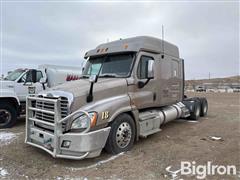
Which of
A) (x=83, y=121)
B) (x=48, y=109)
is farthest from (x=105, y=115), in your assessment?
(x=48, y=109)

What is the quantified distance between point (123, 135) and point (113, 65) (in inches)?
75.8

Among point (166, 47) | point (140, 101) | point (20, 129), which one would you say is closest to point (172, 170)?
point (140, 101)

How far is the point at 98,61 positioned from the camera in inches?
250

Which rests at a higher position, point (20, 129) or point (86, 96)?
point (86, 96)

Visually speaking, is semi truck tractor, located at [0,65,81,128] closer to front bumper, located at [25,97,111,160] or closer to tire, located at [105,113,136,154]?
front bumper, located at [25,97,111,160]

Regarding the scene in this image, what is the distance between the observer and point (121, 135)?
5.06 m

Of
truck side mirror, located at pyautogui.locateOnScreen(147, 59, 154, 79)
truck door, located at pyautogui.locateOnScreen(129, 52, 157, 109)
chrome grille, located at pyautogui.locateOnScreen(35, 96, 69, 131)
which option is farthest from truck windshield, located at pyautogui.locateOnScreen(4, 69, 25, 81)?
truck side mirror, located at pyautogui.locateOnScreen(147, 59, 154, 79)

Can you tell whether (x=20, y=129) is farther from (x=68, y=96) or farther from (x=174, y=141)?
(x=174, y=141)

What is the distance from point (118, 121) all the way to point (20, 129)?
15.3 ft

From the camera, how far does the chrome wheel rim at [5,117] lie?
8.08 m

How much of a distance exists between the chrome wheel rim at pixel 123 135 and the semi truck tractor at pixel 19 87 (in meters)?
3.53

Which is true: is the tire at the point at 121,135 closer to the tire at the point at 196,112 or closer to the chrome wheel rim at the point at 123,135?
the chrome wheel rim at the point at 123,135

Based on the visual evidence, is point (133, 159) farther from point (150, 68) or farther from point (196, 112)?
point (196, 112)

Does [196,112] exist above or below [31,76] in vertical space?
below
